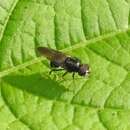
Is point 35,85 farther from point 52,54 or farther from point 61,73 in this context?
point 61,73

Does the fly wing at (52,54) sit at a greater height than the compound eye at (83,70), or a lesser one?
greater

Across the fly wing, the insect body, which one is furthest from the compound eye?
the fly wing

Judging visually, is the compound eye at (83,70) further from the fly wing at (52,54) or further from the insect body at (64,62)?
the fly wing at (52,54)

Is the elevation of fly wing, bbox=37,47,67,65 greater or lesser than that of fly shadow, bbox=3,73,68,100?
greater

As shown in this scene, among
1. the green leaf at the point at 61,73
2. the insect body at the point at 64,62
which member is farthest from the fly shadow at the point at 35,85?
the insect body at the point at 64,62

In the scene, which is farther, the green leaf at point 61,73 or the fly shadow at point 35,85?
the fly shadow at point 35,85

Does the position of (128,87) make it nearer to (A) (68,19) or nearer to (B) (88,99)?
(B) (88,99)

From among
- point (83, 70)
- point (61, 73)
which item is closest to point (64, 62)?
point (61, 73)

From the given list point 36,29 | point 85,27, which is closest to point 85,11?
point 85,27

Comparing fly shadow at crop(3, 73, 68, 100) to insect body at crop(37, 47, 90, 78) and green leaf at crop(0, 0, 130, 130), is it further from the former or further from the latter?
insect body at crop(37, 47, 90, 78)

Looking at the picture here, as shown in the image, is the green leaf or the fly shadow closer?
the green leaf
